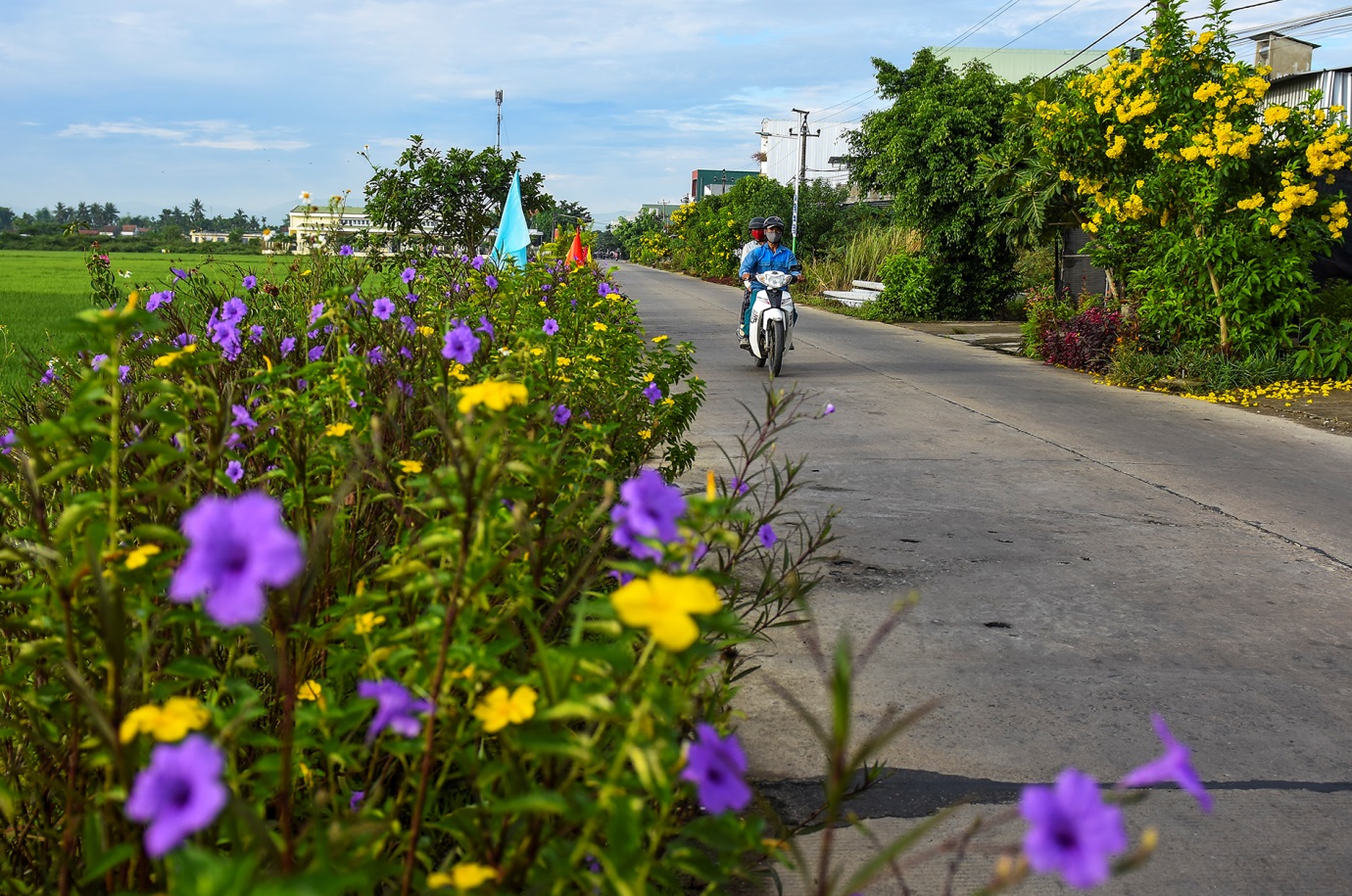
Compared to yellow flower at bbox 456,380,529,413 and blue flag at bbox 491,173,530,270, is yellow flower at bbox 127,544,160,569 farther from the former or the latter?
blue flag at bbox 491,173,530,270

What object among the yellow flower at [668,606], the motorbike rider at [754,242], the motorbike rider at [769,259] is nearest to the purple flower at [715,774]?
the yellow flower at [668,606]

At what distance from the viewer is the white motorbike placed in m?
11.1

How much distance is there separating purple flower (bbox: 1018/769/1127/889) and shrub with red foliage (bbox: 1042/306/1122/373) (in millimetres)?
11832

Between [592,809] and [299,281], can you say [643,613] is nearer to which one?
[592,809]

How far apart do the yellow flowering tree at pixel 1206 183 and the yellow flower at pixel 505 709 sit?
10597mm

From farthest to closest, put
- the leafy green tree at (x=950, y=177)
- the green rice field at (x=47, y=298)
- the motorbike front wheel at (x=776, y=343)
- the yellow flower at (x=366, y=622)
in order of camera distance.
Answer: the leafy green tree at (x=950, y=177)
the motorbike front wheel at (x=776, y=343)
the green rice field at (x=47, y=298)
the yellow flower at (x=366, y=622)

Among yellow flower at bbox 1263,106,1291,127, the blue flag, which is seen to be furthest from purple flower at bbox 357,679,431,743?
yellow flower at bbox 1263,106,1291,127

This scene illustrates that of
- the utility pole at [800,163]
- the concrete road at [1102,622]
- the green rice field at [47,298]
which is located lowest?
the concrete road at [1102,622]

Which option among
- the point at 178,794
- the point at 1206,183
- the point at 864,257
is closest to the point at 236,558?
the point at 178,794

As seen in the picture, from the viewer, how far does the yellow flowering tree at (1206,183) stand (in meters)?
10.1

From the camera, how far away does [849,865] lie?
7.63 ft

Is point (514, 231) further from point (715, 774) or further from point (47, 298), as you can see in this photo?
point (47, 298)

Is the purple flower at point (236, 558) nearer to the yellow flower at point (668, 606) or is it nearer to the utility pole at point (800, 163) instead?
the yellow flower at point (668, 606)

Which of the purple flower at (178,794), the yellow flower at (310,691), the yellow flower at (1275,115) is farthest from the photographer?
the yellow flower at (1275,115)
